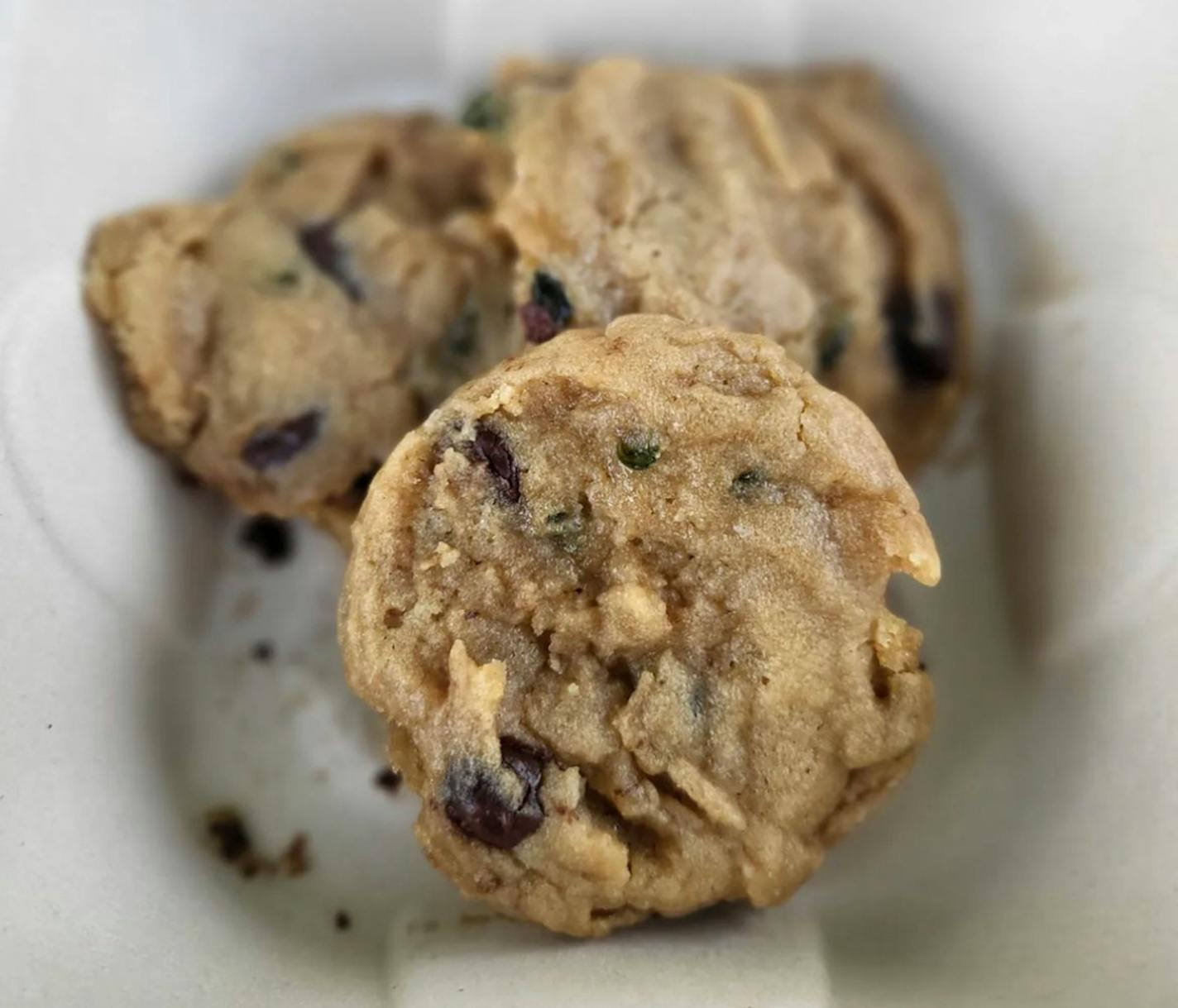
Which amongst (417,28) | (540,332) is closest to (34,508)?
(540,332)

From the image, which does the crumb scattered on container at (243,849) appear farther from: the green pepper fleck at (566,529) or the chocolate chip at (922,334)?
the chocolate chip at (922,334)

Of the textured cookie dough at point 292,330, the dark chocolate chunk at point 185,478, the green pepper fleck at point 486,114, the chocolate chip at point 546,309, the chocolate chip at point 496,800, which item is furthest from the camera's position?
the green pepper fleck at point 486,114

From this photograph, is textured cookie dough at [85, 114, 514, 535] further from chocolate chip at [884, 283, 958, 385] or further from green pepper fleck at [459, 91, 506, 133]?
chocolate chip at [884, 283, 958, 385]

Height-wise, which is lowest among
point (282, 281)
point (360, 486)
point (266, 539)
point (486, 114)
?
point (266, 539)

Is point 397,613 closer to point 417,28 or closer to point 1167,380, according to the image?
point 1167,380

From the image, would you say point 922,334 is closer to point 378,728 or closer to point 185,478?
point 378,728

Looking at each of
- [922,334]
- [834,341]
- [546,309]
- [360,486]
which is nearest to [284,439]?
[360,486]

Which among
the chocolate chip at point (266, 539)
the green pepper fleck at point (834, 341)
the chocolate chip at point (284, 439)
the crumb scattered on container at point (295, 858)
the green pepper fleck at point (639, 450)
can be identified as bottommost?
the crumb scattered on container at point (295, 858)

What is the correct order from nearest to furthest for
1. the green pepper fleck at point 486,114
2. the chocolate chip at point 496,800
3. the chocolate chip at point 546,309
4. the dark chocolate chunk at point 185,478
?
the chocolate chip at point 496,800 < the chocolate chip at point 546,309 < the dark chocolate chunk at point 185,478 < the green pepper fleck at point 486,114

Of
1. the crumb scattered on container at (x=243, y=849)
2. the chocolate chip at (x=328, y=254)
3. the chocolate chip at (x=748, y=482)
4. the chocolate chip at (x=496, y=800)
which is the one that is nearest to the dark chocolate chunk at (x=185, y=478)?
the chocolate chip at (x=328, y=254)
